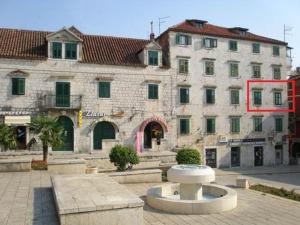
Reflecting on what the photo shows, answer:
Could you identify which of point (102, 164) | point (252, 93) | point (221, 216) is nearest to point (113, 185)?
point (221, 216)

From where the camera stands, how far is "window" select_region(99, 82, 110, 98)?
31828 millimetres

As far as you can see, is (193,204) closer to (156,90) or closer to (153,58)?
(156,90)

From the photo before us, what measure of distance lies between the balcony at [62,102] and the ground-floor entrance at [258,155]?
20.6 metres

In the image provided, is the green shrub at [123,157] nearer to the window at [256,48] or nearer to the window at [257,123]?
the window at [257,123]

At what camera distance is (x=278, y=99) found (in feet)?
134

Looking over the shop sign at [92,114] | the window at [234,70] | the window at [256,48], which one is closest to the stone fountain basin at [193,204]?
the shop sign at [92,114]

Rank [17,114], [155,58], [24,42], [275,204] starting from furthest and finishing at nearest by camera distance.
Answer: [155,58]
[24,42]
[17,114]
[275,204]

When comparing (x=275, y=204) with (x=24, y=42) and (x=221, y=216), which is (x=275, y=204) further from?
(x=24, y=42)

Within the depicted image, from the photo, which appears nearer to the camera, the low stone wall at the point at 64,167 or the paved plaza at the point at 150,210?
the paved plaza at the point at 150,210

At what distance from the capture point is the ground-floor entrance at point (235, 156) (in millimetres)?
37969

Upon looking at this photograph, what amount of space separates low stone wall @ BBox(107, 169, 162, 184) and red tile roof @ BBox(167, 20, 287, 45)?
19935mm

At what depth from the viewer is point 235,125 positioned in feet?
125

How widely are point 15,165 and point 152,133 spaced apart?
1730cm

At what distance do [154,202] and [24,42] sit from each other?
76.9 feet
